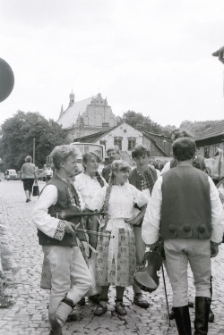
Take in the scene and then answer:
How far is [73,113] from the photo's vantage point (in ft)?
387

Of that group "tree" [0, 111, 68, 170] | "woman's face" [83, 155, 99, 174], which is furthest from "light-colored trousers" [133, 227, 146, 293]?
"tree" [0, 111, 68, 170]

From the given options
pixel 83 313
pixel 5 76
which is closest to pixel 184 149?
pixel 83 313

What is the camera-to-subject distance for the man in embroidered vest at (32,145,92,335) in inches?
178

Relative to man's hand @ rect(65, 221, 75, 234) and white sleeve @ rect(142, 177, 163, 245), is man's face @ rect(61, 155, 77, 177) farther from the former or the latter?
white sleeve @ rect(142, 177, 163, 245)

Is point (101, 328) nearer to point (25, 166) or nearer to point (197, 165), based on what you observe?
point (197, 165)

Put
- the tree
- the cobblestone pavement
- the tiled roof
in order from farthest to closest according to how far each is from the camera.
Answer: the tree
the tiled roof
the cobblestone pavement

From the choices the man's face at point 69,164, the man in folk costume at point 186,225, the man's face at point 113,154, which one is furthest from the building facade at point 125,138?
the man in folk costume at point 186,225

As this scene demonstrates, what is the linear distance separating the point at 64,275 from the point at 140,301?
143cm

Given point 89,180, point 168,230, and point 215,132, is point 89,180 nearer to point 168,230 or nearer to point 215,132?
point 168,230

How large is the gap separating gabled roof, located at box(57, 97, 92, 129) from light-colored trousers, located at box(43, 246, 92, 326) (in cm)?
10666

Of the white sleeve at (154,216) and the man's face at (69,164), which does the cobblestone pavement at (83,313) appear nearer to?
the white sleeve at (154,216)

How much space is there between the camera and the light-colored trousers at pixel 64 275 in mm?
4637

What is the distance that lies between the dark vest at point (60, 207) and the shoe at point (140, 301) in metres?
1.47

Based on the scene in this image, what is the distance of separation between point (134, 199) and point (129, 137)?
2864 inches
